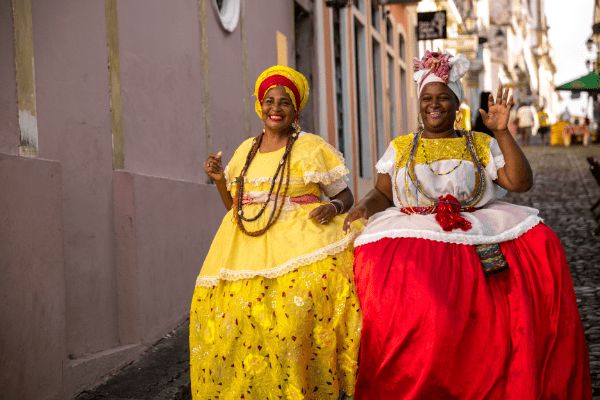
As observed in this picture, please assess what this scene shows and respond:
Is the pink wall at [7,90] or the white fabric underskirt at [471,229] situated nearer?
the white fabric underskirt at [471,229]

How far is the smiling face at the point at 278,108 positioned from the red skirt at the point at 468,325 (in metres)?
0.81

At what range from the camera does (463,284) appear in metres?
3.93

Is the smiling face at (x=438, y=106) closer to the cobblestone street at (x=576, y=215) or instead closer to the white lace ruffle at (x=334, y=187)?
the white lace ruffle at (x=334, y=187)

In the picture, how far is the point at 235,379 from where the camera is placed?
4.11m

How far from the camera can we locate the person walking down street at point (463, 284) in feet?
12.6

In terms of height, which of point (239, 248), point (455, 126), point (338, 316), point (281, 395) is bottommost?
point (281, 395)

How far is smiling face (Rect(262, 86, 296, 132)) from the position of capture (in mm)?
4340

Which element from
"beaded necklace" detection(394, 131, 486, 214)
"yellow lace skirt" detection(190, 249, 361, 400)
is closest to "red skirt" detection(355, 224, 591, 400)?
"yellow lace skirt" detection(190, 249, 361, 400)

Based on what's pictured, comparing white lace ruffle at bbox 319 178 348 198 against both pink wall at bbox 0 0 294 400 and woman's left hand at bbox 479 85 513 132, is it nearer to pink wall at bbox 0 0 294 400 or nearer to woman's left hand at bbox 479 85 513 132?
woman's left hand at bbox 479 85 513 132

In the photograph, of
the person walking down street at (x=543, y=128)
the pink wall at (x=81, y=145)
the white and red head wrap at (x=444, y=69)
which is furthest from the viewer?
the person walking down street at (x=543, y=128)

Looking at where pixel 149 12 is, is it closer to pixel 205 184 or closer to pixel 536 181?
pixel 205 184

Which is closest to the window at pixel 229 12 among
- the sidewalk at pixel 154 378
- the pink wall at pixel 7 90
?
the sidewalk at pixel 154 378

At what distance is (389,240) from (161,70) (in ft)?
11.3

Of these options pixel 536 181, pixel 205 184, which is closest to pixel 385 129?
pixel 536 181
